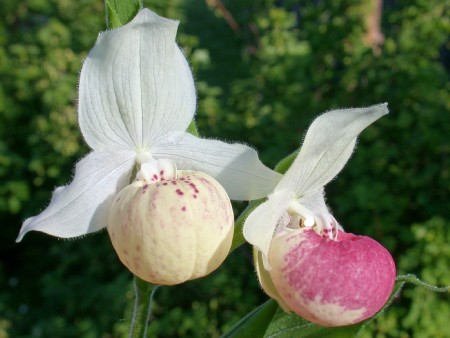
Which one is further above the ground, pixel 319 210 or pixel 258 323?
pixel 319 210

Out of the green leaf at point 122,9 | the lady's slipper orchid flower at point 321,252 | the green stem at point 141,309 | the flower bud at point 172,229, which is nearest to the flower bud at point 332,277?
the lady's slipper orchid flower at point 321,252

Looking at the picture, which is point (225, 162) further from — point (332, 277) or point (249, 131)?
point (249, 131)

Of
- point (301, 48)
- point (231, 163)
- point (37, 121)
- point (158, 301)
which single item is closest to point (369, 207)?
point (301, 48)

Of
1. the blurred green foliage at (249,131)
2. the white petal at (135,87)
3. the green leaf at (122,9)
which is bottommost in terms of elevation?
the blurred green foliage at (249,131)

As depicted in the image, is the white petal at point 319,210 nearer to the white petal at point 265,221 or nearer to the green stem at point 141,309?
the white petal at point 265,221

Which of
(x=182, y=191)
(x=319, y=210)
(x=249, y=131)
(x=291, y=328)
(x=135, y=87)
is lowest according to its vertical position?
(x=249, y=131)

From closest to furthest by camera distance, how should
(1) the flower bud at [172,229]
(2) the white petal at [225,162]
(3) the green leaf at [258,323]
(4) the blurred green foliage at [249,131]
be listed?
(1) the flower bud at [172,229] < (2) the white petal at [225,162] < (3) the green leaf at [258,323] < (4) the blurred green foliage at [249,131]

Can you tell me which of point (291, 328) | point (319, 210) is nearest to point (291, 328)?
point (291, 328)
